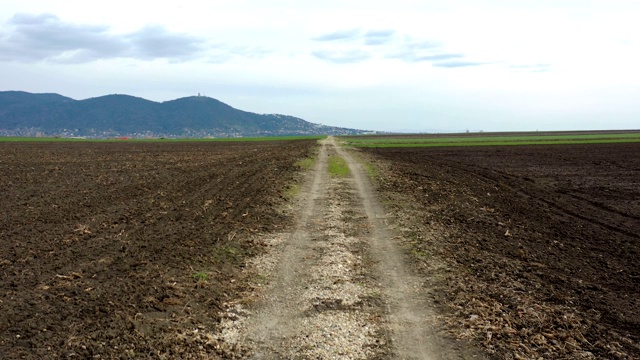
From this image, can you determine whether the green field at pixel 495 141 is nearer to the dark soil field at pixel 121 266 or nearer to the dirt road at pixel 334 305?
the dark soil field at pixel 121 266

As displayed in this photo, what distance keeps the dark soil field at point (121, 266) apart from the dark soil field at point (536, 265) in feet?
14.6

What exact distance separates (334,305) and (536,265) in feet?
18.4

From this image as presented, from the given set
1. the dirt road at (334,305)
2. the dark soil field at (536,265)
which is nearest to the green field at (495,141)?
the dark soil field at (536,265)

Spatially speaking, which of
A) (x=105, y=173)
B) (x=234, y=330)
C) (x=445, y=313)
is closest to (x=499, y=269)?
(x=445, y=313)

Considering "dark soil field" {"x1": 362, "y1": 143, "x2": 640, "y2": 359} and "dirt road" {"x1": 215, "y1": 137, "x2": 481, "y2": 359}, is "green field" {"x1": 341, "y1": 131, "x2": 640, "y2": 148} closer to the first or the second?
"dark soil field" {"x1": 362, "y1": 143, "x2": 640, "y2": 359}

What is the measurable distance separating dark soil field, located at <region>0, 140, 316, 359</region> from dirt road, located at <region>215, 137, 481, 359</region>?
604mm

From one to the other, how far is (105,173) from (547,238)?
27931mm

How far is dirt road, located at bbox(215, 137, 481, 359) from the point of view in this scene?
283 inches


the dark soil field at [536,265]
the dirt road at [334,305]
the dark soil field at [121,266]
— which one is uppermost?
the dark soil field at [121,266]

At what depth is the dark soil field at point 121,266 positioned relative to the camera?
7207 mm

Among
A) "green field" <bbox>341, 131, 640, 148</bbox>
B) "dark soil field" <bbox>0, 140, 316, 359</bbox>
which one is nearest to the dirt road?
"dark soil field" <bbox>0, 140, 316, 359</bbox>

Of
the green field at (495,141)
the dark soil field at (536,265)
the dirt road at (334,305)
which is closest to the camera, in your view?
the dirt road at (334,305)

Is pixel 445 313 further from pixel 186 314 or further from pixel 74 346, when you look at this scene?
pixel 74 346

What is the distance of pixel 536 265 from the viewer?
11656 mm
